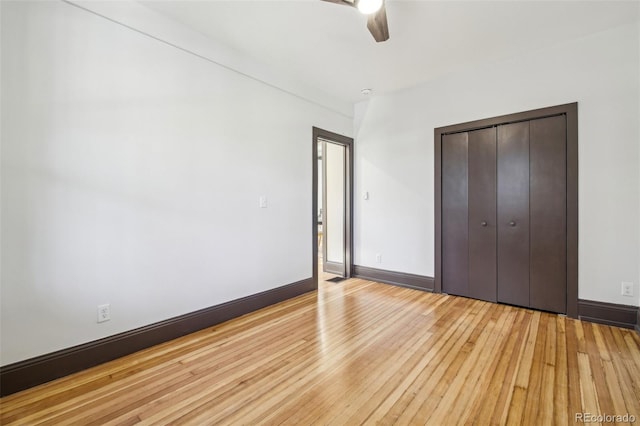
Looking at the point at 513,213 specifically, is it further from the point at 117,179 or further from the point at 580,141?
the point at 117,179

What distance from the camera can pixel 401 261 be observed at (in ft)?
13.4

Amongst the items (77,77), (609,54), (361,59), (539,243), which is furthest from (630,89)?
(77,77)

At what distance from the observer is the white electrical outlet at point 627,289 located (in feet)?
8.62

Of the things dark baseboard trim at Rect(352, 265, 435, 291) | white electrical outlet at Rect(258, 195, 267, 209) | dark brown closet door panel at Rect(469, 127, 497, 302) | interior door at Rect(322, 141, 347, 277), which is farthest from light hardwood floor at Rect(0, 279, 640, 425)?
interior door at Rect(322, 141, 347, 277)

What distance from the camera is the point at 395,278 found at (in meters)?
4.12

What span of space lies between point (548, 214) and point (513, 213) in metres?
0.31

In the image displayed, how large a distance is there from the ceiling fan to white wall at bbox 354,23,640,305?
1.85m

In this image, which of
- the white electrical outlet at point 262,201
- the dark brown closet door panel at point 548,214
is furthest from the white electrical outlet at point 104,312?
the dark brown closet door panel at point 548,214

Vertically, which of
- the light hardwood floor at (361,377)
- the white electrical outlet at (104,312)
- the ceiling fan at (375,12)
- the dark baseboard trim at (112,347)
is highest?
the ceiling fan at (375,12)

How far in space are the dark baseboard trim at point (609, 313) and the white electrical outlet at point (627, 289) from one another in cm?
11

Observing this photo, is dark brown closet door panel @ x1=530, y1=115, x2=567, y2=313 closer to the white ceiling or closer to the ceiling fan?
the white ceiling

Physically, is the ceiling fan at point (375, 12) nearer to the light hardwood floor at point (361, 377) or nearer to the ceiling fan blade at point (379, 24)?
the ceiling fan blade at point (379, 24)

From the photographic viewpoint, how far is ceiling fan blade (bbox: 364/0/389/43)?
202 centimetres

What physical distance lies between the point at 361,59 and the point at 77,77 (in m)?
2.56
